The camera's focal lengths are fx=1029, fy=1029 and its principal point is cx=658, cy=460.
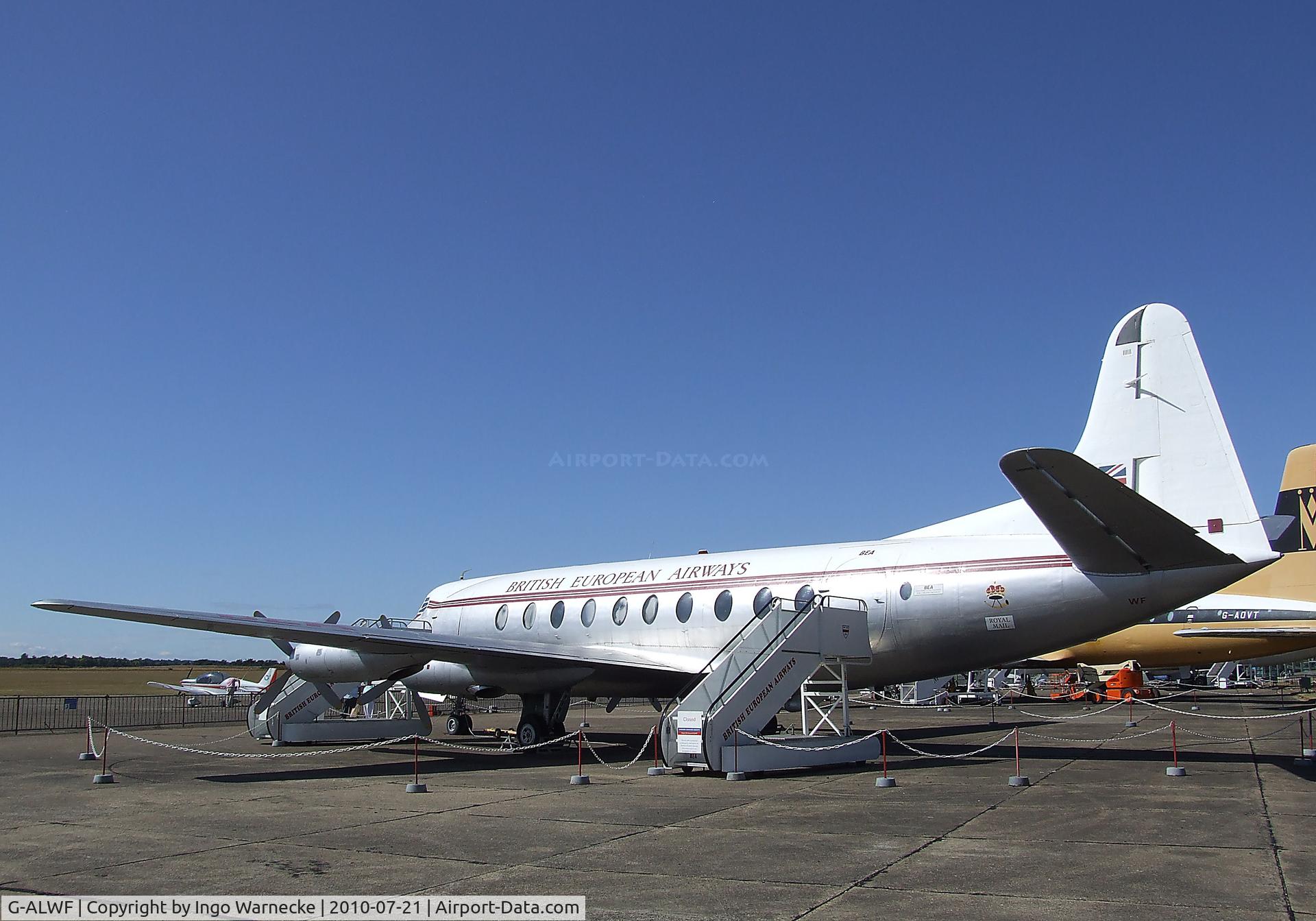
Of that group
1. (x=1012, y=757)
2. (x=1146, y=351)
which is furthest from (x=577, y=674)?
(x=1146, y=351)

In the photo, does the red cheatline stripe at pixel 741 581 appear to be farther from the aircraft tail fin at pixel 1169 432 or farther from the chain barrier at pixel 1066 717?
the chain barrier at pixel 1066 717

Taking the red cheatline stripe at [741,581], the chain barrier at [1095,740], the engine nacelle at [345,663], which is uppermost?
the red cheatline stripe at [741,581]

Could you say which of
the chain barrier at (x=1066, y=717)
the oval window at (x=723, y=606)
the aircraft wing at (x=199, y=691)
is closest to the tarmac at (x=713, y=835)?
the oval window at (x=723, y=606)

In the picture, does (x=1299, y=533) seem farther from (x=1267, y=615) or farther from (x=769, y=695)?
(x=769, y=695)

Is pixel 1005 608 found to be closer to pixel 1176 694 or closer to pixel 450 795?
pixel 450 795

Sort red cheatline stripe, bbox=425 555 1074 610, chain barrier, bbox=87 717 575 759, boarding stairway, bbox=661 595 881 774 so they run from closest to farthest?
boarding stairway, bbox=661 595 881 774 < red cheatline stripe, bbox=425 555 1074 610 < chain barrier, bbox=87 717 575 759

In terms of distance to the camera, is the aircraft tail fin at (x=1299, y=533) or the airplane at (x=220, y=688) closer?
the aircraft tail fin at (x=1299, y=533)

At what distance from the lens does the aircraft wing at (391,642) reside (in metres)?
17.4

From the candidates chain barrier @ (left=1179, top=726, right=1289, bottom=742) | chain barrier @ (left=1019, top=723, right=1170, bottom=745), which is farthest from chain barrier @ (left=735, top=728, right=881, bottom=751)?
chain barrier @ (left=1179, top=726, right=1289, bottom=742)

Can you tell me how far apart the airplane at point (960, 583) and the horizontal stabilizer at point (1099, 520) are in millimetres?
32

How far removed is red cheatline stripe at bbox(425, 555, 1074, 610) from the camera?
16531 mm

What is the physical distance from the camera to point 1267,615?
35.0 metres

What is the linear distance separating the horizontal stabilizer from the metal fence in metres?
27.8

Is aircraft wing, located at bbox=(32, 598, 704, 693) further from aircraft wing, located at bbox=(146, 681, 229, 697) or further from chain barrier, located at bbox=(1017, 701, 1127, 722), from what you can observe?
aircraft wing, located at bbox=(146, 681, 229, 697)
